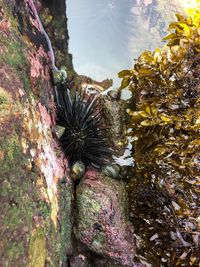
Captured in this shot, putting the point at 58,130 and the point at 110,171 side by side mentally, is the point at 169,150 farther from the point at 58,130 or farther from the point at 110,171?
the point at 58,130

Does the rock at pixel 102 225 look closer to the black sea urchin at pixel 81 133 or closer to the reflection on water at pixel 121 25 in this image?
the black sea urchin at pixel 81 133

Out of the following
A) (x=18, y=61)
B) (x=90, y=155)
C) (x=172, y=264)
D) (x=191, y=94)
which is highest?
(x=191, y=94)

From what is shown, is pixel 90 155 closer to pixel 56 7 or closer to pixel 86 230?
pixel 86 230

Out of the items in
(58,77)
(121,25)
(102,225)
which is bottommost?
(102,225)

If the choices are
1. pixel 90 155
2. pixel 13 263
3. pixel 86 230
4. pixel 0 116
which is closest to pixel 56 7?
pixel 90 155

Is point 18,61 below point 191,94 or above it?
below

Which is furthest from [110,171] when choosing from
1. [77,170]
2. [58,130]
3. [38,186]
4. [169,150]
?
[38,186]
